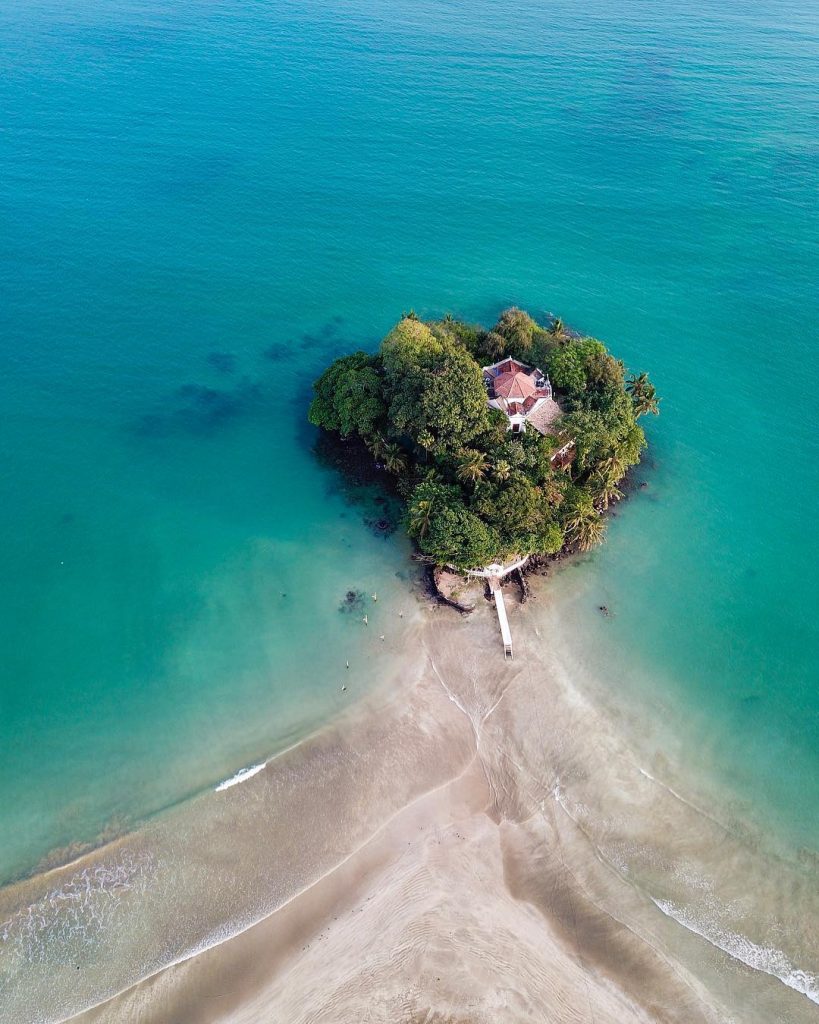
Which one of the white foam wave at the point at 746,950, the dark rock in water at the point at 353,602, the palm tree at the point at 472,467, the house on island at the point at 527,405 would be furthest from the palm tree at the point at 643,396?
the white foam wave at the point at 746,950

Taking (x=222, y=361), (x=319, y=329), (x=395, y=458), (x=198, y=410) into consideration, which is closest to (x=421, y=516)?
(x=395, y=458)

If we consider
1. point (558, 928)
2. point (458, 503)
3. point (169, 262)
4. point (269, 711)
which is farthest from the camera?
point (169, 262)

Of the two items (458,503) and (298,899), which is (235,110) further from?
(298,899)

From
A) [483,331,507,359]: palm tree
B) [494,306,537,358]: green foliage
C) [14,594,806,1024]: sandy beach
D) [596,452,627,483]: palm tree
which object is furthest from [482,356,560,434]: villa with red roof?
[14,594,806,1024]: sandy beach

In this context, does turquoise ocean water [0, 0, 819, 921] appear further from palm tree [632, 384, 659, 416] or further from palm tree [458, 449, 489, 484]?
palm tree [458, 449, 489, 484]

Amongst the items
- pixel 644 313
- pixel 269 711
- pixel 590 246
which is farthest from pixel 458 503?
pixel 590 246
